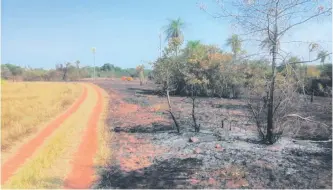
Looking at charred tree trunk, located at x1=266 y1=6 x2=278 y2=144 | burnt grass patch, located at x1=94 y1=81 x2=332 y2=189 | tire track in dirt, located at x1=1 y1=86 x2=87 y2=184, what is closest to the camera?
burnt grass patch, located at x1=94 y1=81 x2=332 y2=189

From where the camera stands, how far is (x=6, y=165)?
897 centimetres

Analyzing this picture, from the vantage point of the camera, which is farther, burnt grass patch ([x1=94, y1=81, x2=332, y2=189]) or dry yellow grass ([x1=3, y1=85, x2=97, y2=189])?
dry yellow grass ([x1=3, y1=85, x2=97, y2=189])

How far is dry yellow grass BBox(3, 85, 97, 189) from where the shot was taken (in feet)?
24.8

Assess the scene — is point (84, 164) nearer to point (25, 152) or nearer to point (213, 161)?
point (25, 152)

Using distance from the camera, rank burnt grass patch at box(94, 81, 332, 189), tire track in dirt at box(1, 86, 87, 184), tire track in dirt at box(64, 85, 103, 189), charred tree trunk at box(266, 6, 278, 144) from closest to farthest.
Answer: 1. burnt grass patch at box(94, 81, 332, 189)
2. tire track in dirt at box(64, 85, 103, 189)
3. tire track in dirt at box(1, 86, 87, 184)
4. charred tree trunk at box(266, 6, 278, 144)

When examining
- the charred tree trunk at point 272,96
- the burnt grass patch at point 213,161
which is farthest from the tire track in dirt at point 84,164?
the charred tree trunk at point 272,96

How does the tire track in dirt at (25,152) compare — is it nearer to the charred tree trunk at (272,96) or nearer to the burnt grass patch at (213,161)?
the burnt grass patch at (213,161)

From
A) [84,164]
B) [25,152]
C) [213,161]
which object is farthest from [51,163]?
[213,161]

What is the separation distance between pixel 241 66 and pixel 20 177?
6.12 metres

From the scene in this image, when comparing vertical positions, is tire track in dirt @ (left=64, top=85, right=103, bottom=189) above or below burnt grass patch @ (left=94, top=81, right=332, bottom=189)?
below

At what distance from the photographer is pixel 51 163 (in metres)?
8.97

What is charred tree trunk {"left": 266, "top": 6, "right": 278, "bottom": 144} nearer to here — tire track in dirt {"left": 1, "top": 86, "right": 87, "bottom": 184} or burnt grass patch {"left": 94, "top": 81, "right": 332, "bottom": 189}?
burnt grass patch {"left": 94, "top": 81, "right": 332, "bottom": 189}

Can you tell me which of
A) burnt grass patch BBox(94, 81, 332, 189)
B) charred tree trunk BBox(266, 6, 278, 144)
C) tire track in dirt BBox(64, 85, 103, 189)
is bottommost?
tire track in dirt BBox(64, 85, 103, 189)

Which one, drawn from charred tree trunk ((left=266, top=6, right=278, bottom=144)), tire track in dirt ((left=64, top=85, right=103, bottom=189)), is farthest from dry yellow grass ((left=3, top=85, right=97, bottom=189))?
charred tree trunk ((left=266, top=6, right=278, bottom=144))
